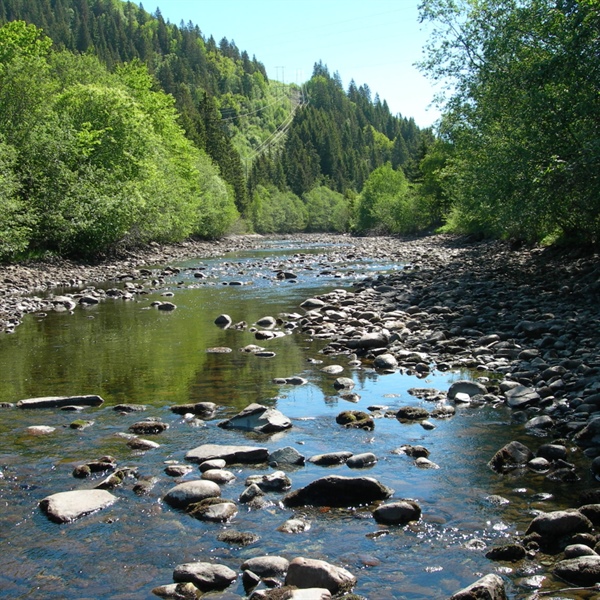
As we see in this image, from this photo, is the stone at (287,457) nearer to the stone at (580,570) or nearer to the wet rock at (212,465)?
the wet rock at (212,465)

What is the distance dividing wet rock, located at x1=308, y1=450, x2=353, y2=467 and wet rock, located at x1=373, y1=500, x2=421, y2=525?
1388 mm

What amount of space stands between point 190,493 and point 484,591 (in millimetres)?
2953

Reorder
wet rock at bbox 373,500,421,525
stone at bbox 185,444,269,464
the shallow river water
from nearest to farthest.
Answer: the shallow river water < wet rock at bbox 373,500,421,525 < stone at bbox 185,444,269,464

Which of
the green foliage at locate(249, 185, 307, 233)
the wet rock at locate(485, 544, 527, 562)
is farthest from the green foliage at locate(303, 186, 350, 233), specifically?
the wet rock at locate(485, 544, 527, 562)

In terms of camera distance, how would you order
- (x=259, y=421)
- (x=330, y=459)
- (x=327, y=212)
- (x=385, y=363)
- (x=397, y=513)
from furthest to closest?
(x=327, y=212) → (x=385, y=363) → (x=259, y=421) → (x=330, y=459) → (x=397, y=513)

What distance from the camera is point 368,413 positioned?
9047mm

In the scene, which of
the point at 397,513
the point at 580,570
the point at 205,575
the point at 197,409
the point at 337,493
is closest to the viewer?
the point at 580,570

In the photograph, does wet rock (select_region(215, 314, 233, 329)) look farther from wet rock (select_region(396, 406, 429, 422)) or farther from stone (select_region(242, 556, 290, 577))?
stone (select_region(242, 556, 290, 577))

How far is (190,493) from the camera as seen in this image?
6.19 m

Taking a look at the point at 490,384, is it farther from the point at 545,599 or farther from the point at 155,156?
the point at 155,156

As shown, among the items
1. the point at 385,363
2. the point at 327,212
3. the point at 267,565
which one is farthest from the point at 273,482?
the point at 327,212

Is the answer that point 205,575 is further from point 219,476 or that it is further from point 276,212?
point 276,212

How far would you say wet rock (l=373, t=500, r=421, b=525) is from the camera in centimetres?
574

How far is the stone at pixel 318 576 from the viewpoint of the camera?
182 inches
